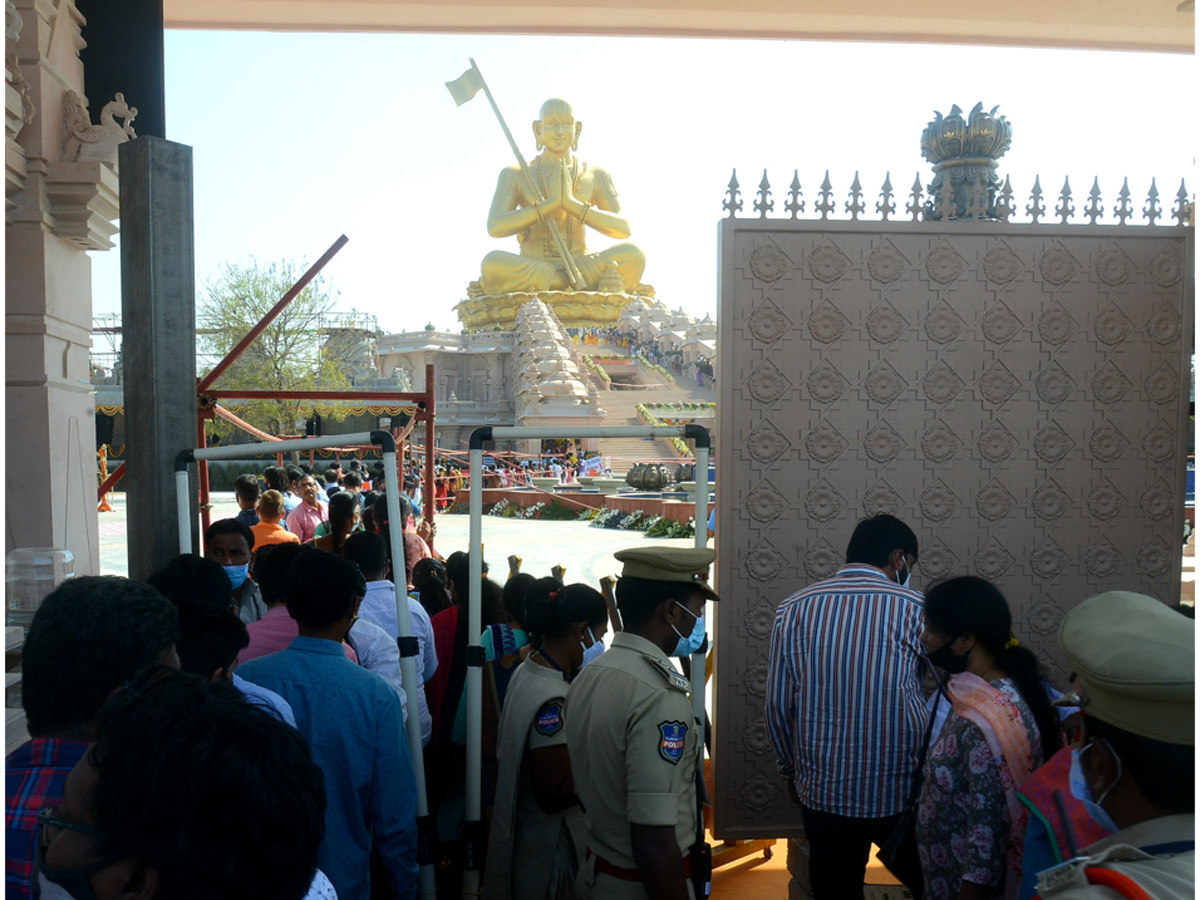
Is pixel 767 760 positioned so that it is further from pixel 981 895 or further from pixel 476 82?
pixel 476 82

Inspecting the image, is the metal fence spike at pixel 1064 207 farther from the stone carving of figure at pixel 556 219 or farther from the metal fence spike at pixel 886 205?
the stone carving of figure at pixel 556 219

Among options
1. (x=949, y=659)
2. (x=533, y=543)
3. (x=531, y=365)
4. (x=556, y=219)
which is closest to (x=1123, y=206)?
(x=949, y=659)

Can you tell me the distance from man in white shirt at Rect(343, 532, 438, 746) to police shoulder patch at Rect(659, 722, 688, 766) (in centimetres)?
127

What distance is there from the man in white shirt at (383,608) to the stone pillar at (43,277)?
1382mm

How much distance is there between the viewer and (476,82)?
81.4ft

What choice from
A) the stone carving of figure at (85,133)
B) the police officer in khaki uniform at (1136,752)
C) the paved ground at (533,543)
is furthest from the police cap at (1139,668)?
the paved ground at (533,543)

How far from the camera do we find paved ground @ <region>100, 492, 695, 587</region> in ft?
36.3

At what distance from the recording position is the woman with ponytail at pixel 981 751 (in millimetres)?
1996

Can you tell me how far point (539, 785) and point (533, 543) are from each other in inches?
453

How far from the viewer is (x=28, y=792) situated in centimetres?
135

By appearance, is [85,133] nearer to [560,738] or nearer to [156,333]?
[156,333]

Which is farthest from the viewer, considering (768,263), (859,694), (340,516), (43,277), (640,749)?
(340,516)

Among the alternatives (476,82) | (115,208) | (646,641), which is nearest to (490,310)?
(476,82)

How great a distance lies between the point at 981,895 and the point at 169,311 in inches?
108
